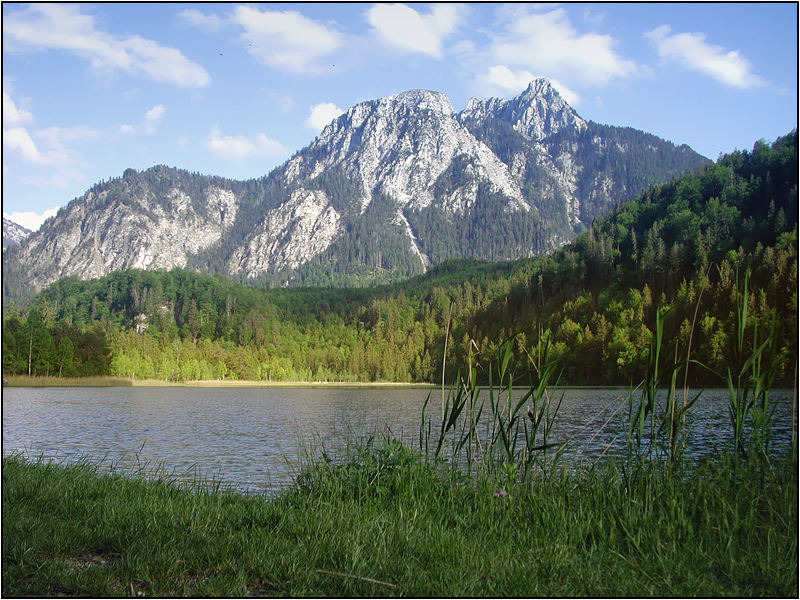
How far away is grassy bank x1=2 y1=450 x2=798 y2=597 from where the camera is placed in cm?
500

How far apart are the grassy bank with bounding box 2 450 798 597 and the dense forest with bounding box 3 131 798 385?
153ft

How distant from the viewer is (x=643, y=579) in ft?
17.3

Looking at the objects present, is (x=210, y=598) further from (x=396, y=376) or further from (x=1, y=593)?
(x=396, y=376)

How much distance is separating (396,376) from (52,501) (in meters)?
142

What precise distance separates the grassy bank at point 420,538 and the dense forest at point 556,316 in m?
46.7

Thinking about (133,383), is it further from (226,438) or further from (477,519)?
(477,519)

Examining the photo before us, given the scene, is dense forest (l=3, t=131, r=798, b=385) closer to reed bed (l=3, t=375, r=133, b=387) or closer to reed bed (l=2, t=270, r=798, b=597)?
reed bed (l=3, t=375, r=133, b=387)

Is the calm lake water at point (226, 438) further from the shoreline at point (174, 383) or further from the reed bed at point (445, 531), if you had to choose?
the shoreline at point (174, 383)

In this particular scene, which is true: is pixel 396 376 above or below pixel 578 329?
below

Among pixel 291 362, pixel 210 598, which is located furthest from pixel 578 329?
pixel 210 598

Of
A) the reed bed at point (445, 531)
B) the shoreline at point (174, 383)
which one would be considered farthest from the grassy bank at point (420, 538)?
the shoreline at point (174, 383)

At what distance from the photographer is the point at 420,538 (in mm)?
6016

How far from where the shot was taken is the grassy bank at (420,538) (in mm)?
5004

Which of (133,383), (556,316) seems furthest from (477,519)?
(133,383)
